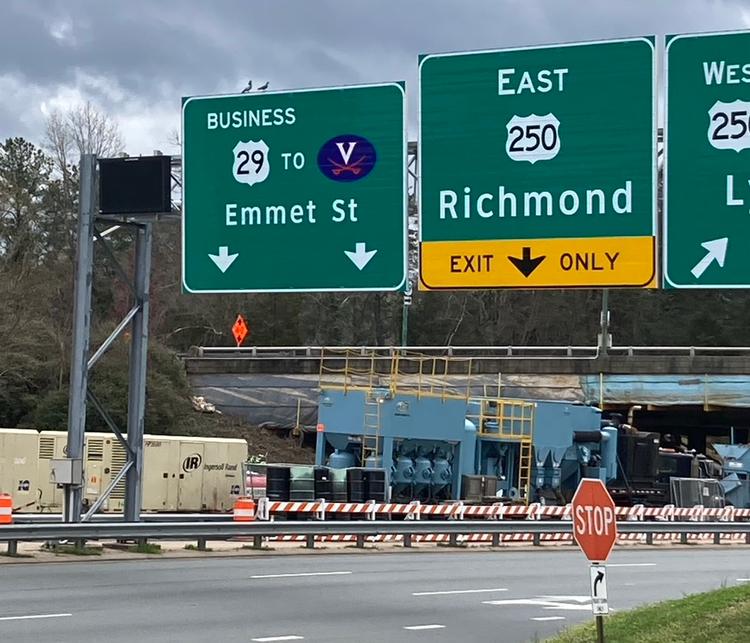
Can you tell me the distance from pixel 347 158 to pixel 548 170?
10.1 feet

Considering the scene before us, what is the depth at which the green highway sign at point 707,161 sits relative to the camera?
56.7 ft

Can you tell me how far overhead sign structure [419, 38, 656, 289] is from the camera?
17859mm

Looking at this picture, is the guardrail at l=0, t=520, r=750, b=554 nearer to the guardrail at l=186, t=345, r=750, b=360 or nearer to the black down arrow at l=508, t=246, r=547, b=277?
the black down arrow at l=508, t=246, r=547, b=277

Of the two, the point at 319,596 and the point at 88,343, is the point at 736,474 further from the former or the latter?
the point at 319,596

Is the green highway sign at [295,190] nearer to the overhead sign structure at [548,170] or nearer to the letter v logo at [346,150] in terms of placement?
the letter v logo at [346,150]

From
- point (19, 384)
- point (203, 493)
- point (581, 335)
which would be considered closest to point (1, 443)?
point (203, 493)

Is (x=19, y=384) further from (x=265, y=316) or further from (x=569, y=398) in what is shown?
(x=265, y=316)

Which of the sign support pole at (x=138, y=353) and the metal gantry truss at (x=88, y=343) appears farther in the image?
the sign support pole at (x=138, y=353)

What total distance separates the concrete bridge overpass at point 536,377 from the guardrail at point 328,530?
18502 millimetres

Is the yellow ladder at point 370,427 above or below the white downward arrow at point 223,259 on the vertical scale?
below

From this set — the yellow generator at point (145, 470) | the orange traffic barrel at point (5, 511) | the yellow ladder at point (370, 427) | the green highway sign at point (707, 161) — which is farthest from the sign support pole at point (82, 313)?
the yellow ladder at point (370, 427)

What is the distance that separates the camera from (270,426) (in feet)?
184

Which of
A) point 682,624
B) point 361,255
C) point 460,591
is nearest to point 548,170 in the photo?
point 361,255

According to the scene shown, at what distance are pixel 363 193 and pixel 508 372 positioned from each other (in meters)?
37.3
